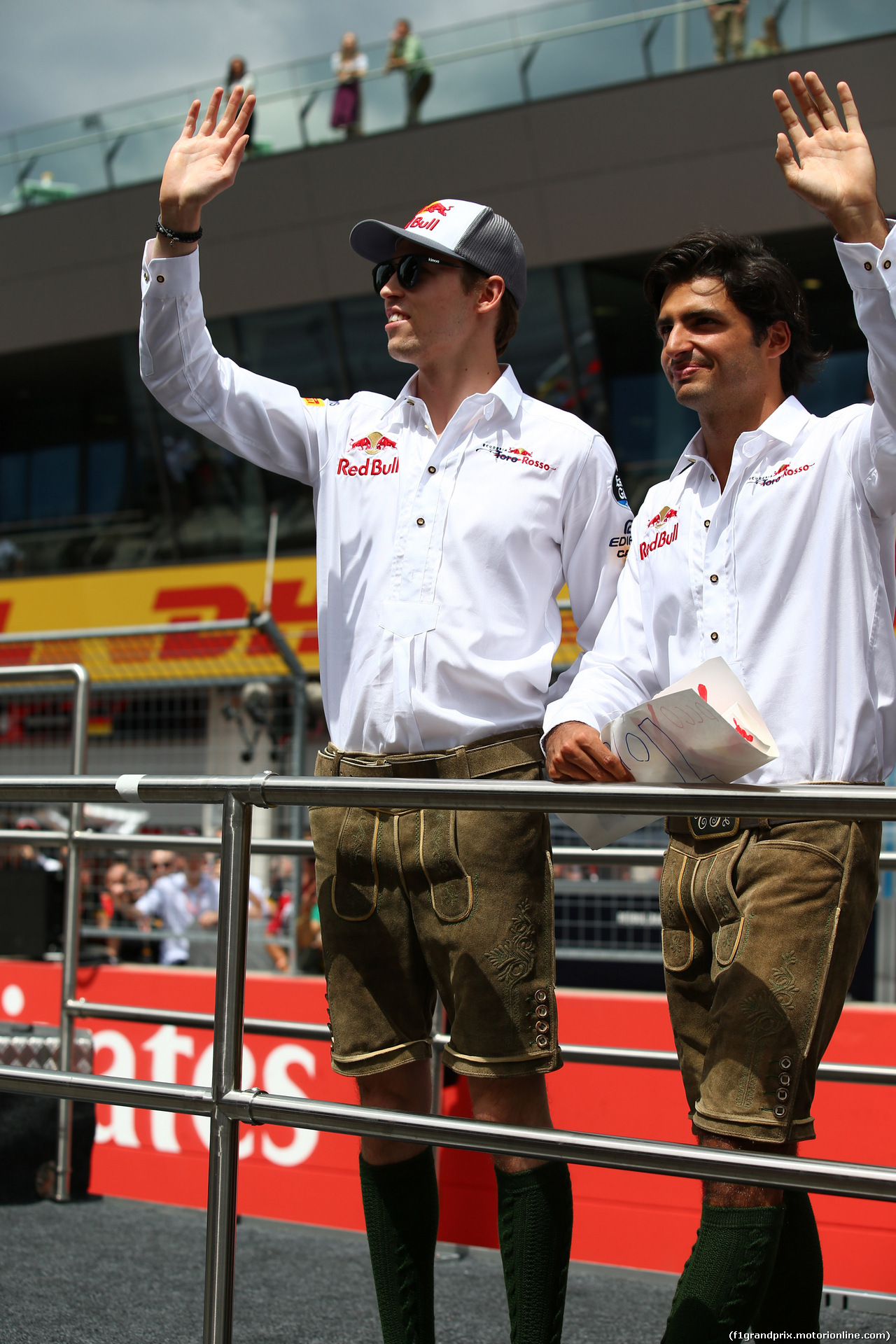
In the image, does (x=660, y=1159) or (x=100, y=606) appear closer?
(x=660, y=1159)

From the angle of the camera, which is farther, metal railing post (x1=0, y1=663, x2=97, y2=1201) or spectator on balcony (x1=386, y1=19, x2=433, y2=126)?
spectator on balcony (x1=386, y1=19, x2=433, y2=126)

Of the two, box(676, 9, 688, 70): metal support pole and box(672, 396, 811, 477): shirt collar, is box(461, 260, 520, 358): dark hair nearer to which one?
box(672, 396, 811, 477): shirt collar

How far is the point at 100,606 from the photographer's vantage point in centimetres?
1631

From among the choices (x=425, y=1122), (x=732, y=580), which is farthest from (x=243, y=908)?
(x=732, y=580)

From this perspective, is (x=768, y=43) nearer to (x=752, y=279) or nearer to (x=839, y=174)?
(x=752, y=279)

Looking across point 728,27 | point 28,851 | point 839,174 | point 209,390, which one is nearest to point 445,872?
point 209,390

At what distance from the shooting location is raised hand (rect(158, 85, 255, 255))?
224 centimetres

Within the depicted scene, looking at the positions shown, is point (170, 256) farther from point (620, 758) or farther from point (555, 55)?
point (555, 55)

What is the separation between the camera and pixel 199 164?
2.27m

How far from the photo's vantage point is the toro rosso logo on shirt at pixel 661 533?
2137 millimetres

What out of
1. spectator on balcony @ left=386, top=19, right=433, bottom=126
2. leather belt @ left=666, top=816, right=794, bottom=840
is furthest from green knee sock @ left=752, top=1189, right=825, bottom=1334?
spectator on balcony @ left=386, top=19, right=433, bottom=126

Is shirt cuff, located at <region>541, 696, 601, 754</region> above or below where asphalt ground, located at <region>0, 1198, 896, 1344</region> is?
above

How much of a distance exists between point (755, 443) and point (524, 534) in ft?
1.39

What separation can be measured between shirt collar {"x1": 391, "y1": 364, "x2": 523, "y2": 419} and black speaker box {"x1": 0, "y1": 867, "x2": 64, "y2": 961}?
2.84 metres
